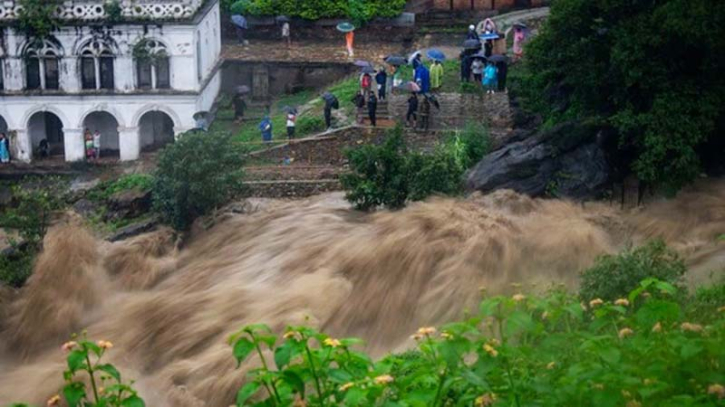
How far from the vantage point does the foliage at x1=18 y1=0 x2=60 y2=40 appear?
32.5m

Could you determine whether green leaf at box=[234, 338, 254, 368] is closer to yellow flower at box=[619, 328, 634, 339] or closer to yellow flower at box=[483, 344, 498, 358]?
yellow flower at box=[483, 344, 498, 358]

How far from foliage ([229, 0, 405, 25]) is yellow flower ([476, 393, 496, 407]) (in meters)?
28.8

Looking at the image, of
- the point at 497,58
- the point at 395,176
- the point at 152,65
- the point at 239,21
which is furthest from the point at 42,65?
the point at 395,176

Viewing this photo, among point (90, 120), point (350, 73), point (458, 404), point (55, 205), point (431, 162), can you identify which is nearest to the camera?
point (458, 404)

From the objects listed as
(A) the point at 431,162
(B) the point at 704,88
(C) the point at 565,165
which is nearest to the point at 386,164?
(A) the point at 431,162

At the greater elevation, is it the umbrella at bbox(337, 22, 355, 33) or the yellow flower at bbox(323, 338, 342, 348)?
the umbrella at bbox(337, 22, 355, 33)

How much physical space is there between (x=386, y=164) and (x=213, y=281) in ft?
13.0

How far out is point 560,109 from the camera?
1107 inches

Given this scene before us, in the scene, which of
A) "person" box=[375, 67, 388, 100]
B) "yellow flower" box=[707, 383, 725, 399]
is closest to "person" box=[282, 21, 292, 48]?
"person" box=[375, 67, 388, 100]

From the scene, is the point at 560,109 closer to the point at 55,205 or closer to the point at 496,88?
the point at 496,88

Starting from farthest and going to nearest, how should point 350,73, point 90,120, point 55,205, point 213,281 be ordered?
point 350,73 < point 90,120 < point 55,205 < point 213,281

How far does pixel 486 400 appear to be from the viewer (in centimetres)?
971

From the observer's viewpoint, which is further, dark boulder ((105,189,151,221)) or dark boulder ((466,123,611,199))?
dark boulder ((105,189,151,221))

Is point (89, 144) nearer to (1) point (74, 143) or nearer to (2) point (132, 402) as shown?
(1) point (74, 143)
